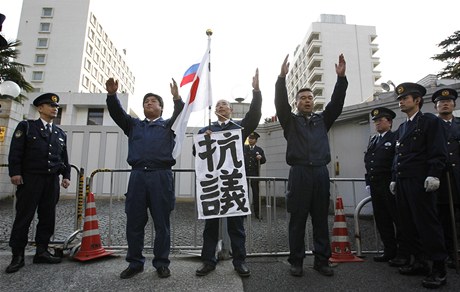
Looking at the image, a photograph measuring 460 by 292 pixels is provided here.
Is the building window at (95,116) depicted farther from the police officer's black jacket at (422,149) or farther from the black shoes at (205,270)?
the police officer's black jacket at (422,149)

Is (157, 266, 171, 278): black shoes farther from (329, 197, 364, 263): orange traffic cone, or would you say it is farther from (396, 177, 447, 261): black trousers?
(396, 177, 447, 261): black trousers

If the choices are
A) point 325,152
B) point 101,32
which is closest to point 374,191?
point 325,152

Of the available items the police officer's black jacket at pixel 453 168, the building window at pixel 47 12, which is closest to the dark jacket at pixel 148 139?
the police officer's black jacket at pixel 453 168

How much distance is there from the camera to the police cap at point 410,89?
364cm

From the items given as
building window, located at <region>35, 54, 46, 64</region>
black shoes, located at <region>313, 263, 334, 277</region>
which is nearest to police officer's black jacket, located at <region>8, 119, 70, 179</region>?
black shoes, located at <region>313, 263, 334, 277</region>

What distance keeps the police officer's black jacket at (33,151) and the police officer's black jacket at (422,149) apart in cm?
435

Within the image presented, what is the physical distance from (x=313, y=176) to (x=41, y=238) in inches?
138

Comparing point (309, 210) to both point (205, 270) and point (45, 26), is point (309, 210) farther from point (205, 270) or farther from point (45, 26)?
point (45, 26)

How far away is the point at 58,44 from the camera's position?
139 ft

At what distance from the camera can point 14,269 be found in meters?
3.37

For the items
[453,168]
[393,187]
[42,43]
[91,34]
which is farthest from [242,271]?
[42,43]

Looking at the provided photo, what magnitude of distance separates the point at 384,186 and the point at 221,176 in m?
2.31

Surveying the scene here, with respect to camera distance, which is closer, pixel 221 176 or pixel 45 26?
pixel 221 176

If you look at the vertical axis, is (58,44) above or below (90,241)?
above
